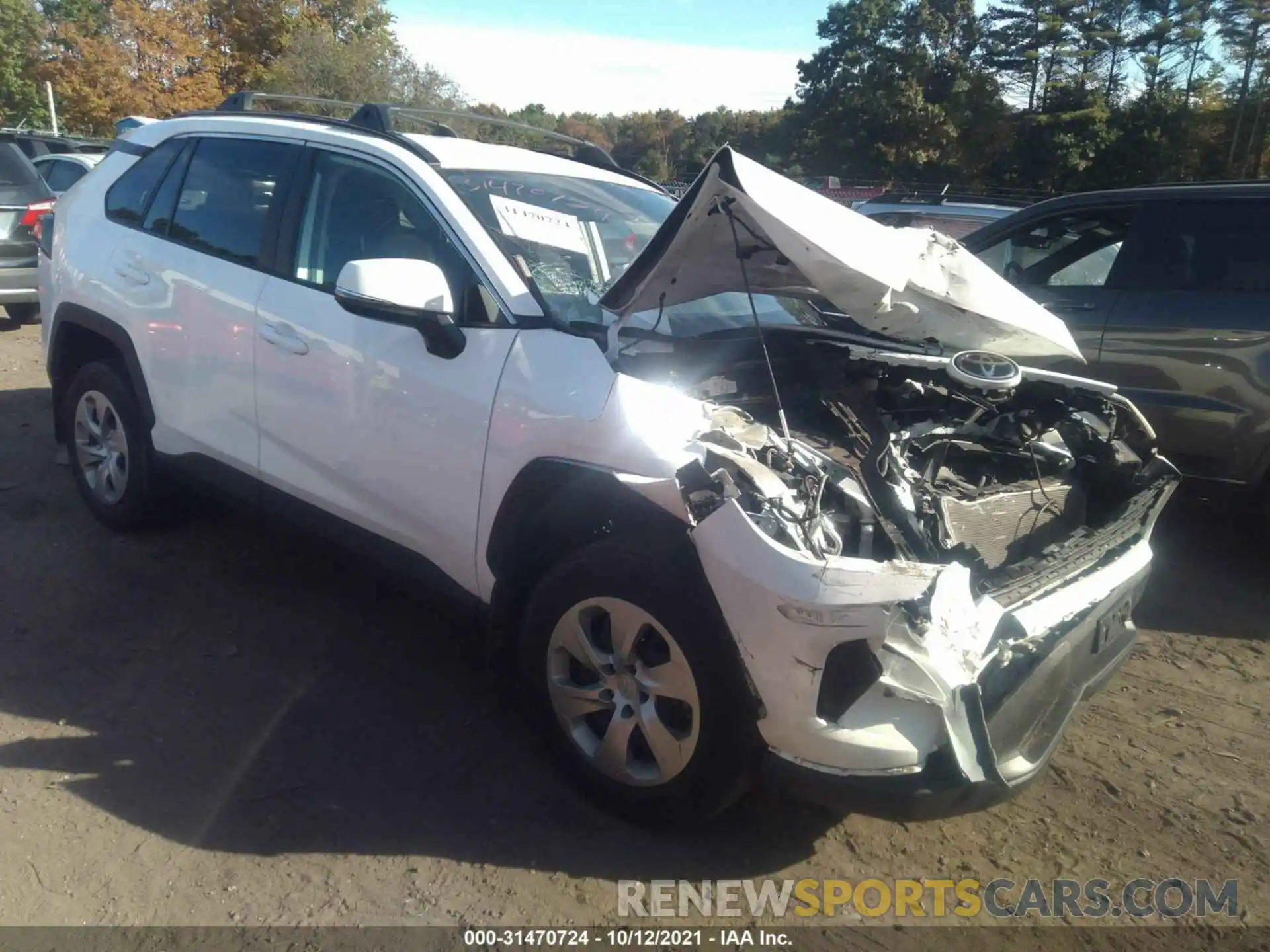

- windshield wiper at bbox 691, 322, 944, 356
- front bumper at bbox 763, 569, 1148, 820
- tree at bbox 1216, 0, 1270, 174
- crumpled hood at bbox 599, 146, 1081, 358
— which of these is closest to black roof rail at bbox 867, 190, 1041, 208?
windshield wiper at bbox 691, 322, 944, 356

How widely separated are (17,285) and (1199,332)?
9.90 m

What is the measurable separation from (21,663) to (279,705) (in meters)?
1.05

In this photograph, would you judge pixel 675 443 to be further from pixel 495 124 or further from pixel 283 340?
pixel 495 124

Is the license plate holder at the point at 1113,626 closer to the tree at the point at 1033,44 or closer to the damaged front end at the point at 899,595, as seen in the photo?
the damaged front end at the point at 899,595

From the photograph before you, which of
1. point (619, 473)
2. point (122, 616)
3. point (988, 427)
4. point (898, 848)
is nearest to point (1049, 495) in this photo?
point (988, 427)

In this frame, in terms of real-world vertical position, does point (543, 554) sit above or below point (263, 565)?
above

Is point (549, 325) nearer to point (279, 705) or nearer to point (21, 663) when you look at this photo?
point (279, 705)

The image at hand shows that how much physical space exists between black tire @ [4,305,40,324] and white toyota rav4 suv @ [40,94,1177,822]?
7.62 m

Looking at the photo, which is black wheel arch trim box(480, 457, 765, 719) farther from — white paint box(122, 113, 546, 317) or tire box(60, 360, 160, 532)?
tire box(60, 360, 160, 532)

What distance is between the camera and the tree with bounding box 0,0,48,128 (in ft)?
141

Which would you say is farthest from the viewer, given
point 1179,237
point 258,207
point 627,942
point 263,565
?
point 1179,237

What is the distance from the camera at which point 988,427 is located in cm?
355

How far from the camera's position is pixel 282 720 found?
3562mm

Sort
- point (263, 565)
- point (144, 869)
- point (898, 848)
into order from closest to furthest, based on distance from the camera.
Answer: point (144, 869), point (898, 848), point (263, 565)
